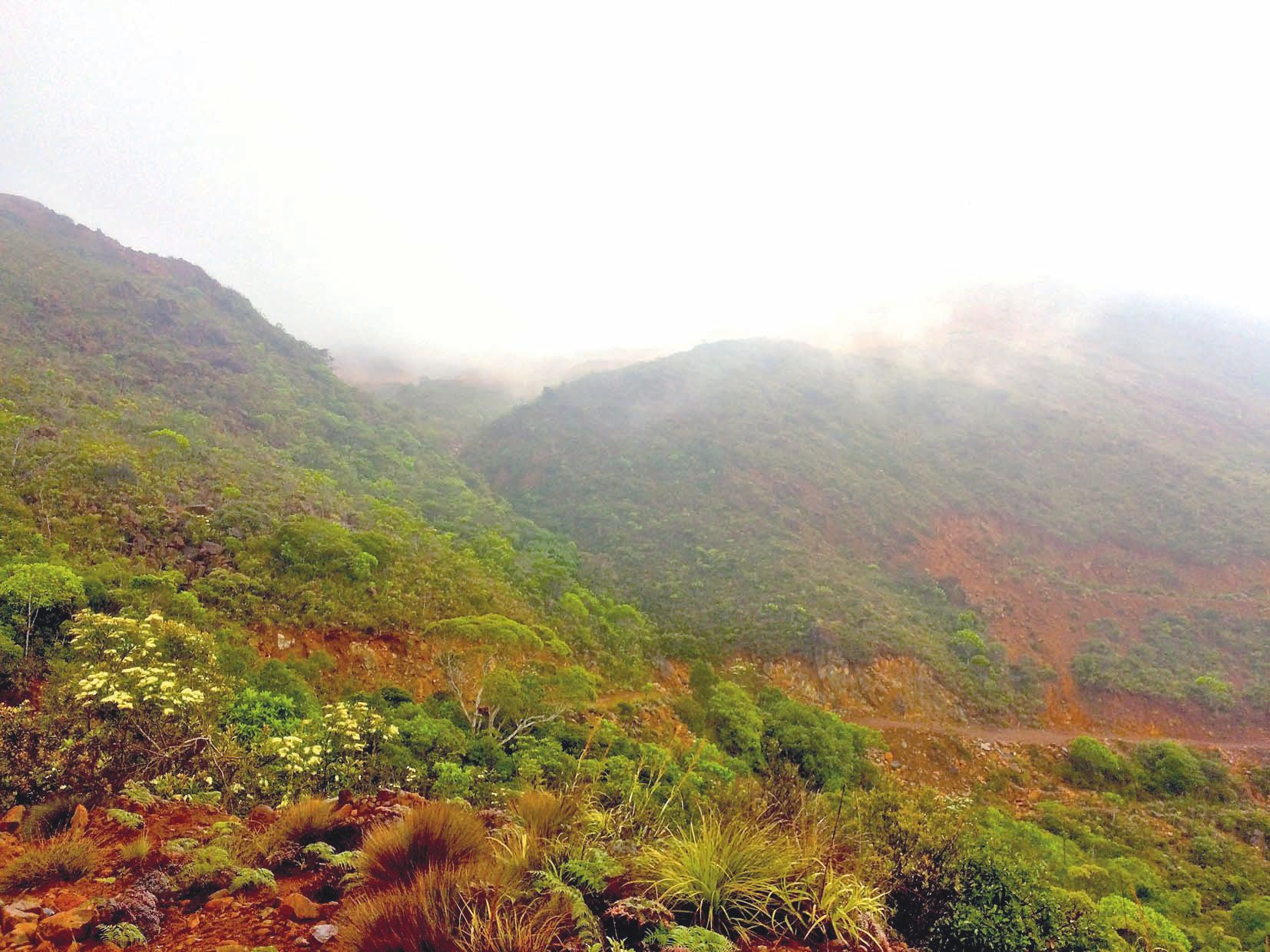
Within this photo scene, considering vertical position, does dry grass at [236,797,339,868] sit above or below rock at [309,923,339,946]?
below

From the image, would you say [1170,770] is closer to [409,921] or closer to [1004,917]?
[1004,917]

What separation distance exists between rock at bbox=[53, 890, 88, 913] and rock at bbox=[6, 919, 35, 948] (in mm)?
334

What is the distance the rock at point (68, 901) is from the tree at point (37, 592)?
6299mm

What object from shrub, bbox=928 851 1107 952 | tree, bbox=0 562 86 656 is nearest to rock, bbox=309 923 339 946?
shrub, bbox=928 851 1107 952

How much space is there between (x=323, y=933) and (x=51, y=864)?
85.1 inches

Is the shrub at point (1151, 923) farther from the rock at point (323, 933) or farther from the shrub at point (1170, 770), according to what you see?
the shrub at point (1170, 770)

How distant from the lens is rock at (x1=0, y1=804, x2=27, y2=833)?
446 centimetres

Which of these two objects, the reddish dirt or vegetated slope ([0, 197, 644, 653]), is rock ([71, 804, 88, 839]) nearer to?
vegetated slope ([0, 197, 644, 653])

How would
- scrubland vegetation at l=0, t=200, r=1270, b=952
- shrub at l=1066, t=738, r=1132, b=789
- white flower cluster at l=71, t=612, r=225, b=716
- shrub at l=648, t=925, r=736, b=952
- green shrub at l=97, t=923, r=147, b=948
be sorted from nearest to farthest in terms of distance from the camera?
shrub at l=648, t=925, r=736, b=952, green shrub at l=97, t=923, r=147, b=948, scrubland vegetation at l=0, t=200, r=1270, b=952, white flower cluster at l=71, t=612, r=225, b=716, shrub at l=1066, t=738, r=1132, b=789

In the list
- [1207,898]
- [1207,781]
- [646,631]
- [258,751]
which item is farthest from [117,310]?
[1207,781]

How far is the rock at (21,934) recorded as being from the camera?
3121mm

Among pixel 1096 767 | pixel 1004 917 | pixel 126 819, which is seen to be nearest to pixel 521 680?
pixel 126 819

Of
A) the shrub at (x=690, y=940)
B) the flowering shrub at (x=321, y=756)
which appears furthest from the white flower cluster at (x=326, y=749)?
the shrub at (x=690, y=940)

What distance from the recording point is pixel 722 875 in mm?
3479
